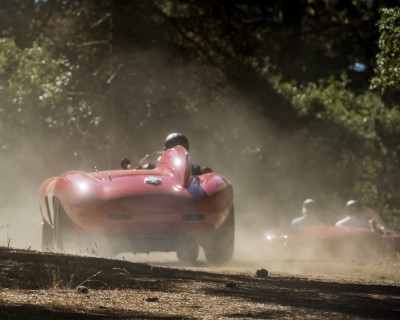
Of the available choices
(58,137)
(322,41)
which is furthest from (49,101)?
(322,41)

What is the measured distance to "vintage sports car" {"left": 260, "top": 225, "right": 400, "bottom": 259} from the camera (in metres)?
19.9

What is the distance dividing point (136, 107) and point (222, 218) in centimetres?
1322

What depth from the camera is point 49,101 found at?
2969cm

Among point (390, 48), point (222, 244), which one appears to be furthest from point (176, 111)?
point (222, 244)

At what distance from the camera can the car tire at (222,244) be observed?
680 inches

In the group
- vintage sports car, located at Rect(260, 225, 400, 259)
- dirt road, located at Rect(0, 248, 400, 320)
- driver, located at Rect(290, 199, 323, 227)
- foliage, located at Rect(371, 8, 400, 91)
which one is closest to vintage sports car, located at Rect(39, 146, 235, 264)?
dirt road, located at Rect(0, 248, 400, 320)

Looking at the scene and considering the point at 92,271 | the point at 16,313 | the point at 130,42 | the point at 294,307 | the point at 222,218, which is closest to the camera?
the point at 16,313

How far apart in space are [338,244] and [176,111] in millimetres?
10994

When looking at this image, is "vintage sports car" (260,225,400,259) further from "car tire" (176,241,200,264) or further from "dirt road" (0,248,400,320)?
"dirt road" (0,248,400,320)

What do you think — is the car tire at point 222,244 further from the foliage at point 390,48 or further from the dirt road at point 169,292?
the foliage at point 390,48

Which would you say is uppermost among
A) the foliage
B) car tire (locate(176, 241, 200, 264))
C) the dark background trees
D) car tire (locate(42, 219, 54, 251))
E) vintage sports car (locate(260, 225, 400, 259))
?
the dark background trees

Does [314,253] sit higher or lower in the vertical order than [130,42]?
lower

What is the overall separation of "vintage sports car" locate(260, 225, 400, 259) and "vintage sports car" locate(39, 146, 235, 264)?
3.21 meters

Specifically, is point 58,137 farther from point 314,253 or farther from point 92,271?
point 92,271
